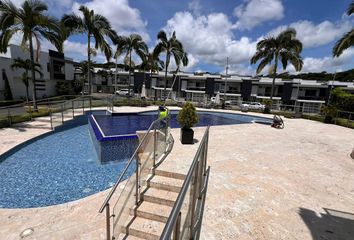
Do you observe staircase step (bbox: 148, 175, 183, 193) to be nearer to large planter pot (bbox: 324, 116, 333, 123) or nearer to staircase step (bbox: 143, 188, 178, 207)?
staircase step (bbox: 143, 188, 178, 207)

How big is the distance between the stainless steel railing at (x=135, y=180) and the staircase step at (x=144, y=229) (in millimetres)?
157

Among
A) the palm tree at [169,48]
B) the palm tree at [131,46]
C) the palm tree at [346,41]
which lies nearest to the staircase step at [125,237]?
the palm tree at [346,41]

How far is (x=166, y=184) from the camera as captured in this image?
15.0 ft

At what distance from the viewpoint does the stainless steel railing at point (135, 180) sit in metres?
3.17

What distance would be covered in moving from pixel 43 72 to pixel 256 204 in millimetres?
33722

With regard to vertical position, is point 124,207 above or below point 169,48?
below

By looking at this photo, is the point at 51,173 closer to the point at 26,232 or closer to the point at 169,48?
the point at 26,232

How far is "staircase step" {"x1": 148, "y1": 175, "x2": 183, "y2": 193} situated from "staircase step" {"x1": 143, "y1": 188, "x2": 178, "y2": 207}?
0.09m

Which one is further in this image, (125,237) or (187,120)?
(187,120)

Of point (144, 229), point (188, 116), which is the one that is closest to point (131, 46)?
point (188, 116)

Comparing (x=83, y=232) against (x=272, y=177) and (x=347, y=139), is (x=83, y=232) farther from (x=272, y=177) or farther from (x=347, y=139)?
(x=347, y=139)

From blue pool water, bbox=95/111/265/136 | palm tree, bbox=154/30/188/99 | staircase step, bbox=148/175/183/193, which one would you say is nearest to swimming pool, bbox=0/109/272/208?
staircase step, bbox=148/175/183/193

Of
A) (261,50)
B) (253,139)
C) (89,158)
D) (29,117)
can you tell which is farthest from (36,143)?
(261,50)

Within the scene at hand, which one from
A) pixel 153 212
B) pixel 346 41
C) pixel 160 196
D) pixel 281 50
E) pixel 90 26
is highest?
pixel 90 26
